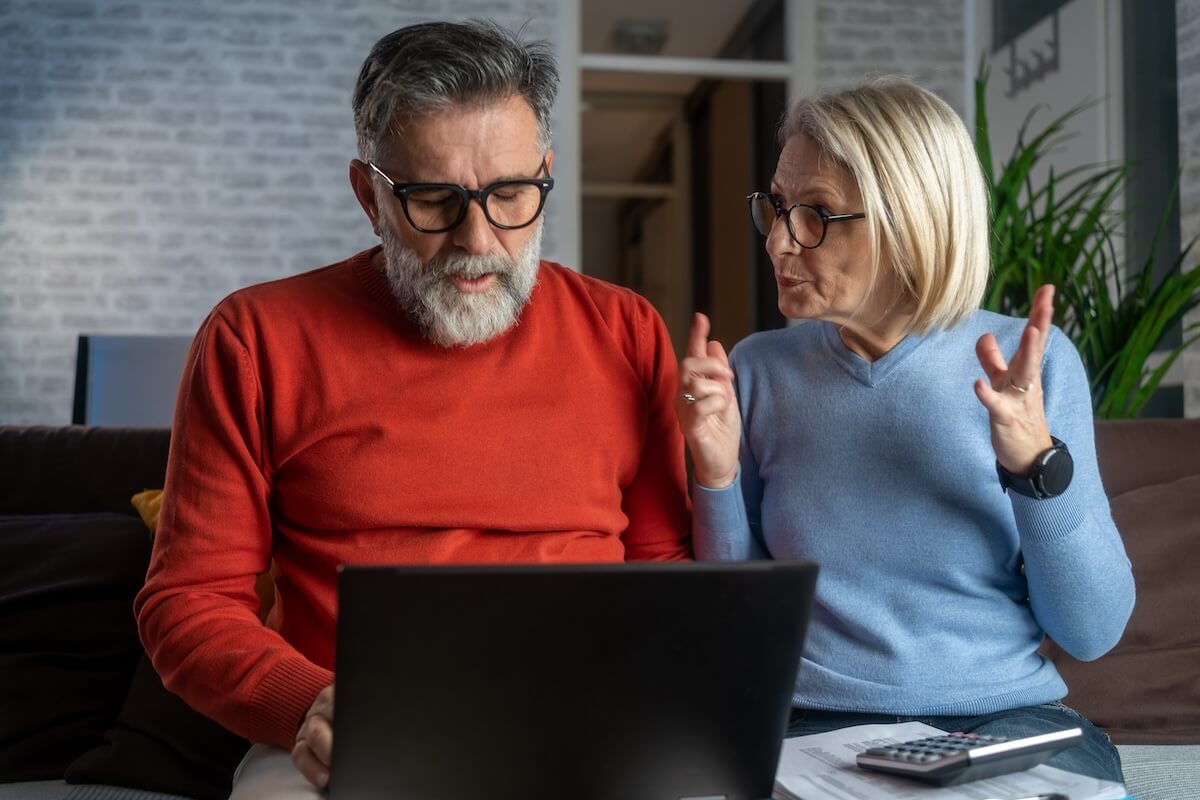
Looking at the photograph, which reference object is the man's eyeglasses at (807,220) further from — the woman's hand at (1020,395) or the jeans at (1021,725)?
the jeans at (1021,725)

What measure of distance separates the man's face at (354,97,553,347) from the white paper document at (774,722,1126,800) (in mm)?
598

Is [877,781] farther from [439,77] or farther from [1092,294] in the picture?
[1092,294]

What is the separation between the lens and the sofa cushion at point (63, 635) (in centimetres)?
160

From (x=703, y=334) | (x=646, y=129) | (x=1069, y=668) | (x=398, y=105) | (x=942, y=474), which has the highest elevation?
Result: (x=646, y=129)

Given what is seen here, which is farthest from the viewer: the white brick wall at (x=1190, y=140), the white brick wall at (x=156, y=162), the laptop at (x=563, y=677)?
the white brick wall at (x=156, y=162)

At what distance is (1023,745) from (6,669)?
53.7 inches

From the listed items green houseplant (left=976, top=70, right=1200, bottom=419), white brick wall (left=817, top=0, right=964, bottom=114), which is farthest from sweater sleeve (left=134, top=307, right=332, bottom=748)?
white brick wall (left=817, top=0, right=964, bottom=114)

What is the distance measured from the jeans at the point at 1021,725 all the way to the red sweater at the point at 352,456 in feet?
1.03

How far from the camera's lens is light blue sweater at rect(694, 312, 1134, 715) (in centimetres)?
130

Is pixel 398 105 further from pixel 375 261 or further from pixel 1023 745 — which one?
pixel 1023 745

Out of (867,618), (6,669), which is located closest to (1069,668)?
(867,618)

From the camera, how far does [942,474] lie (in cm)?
134

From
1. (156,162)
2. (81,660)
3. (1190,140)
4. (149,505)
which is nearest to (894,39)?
(1190,140)

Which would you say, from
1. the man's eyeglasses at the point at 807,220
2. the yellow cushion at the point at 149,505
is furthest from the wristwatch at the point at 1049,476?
the yellow cushion at the point at 149,505
